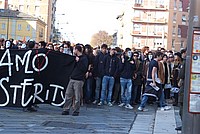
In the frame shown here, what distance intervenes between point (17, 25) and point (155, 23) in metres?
29.9

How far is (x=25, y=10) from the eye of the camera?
374 ft

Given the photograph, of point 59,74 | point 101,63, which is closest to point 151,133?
point 59,74

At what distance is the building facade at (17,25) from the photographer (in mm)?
97375

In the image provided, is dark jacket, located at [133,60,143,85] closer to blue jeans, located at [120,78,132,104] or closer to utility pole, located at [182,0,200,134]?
blue jeans, located at [120,78,132,104]

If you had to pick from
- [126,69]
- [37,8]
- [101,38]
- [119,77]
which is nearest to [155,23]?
[101,38]

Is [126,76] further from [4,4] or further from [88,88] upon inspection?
[4,4]

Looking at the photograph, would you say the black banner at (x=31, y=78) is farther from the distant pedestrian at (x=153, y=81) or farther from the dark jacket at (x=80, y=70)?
the distant pedestrian at (x=153, y=81)

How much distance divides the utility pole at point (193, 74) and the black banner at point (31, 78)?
6.74m

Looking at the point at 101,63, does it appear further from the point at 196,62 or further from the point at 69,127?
the point at 196,62

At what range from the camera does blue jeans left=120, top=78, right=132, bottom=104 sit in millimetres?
14930

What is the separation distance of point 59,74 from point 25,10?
103926 mm

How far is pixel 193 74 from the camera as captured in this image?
19.6 feet

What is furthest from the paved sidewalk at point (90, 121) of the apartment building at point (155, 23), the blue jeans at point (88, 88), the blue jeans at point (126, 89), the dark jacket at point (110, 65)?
the apartment building at point (155, 23)

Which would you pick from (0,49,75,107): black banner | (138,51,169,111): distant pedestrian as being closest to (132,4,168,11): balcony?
(138,51,169,111): distant pedestrian
